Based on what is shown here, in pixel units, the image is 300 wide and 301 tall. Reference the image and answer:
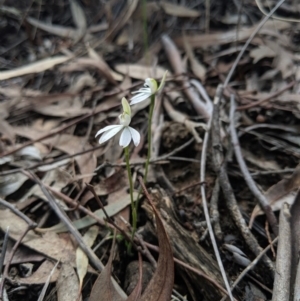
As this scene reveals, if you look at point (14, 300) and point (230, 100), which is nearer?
point (14, 300)

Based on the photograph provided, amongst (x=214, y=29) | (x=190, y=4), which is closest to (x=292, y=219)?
(x=214, y=29)

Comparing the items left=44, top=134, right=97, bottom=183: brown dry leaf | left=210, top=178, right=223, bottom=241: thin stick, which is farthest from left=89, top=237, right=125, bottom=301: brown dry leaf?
left=44, top=134, right=97, bottom=183: brown dry leaf

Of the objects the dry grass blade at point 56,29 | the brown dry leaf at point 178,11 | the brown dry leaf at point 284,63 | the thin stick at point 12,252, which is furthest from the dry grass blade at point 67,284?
the brown dry leaf at point 178,11

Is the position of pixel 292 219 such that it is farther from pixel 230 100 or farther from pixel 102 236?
pixel 230 100

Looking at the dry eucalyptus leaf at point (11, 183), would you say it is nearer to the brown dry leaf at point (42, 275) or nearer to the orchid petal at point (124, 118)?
the brown dry leaf at point (42, 275)

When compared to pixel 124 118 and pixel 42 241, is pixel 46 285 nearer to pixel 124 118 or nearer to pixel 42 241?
pixel 42 241

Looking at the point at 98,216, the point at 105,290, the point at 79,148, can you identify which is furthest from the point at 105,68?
the point at 105,290

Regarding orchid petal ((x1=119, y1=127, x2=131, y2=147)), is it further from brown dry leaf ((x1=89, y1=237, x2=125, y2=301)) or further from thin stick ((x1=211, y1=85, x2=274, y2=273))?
thin stick ((x1=211, y1=85, x2=274, y2=273))
